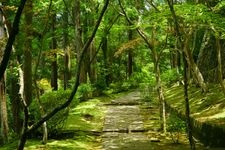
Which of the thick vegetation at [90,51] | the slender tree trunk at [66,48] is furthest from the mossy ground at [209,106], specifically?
the slender tree trunk at [66,48]

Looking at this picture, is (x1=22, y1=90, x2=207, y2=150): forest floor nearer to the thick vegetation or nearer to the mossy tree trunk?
the thick vegetation

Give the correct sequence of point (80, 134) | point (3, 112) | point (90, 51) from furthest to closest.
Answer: point (90, 51), point (3, 112), point (80, 134)

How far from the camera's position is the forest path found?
444 inches

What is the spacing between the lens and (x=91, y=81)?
26.3m

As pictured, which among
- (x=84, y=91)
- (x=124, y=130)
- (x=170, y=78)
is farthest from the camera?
(x=170, y=78)

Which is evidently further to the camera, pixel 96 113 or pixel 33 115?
pixel 96 113

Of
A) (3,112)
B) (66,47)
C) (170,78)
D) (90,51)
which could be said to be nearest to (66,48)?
(66,47)

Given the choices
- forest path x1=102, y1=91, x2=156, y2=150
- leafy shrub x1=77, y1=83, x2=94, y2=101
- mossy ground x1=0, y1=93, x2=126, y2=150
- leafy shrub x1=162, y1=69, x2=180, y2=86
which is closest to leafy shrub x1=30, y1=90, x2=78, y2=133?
mossy ground x1=0, y1=93, x2=126, y2=150

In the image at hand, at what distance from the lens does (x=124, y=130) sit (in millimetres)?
13492

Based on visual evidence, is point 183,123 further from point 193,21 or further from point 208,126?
point 193,21

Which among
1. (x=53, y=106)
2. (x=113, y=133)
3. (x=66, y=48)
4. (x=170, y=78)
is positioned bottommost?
(x=113, y=133)

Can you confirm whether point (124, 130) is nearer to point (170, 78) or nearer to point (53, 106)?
point (53, 106)

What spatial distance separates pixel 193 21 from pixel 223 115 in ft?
9.60

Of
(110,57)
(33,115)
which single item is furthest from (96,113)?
(110,57)
